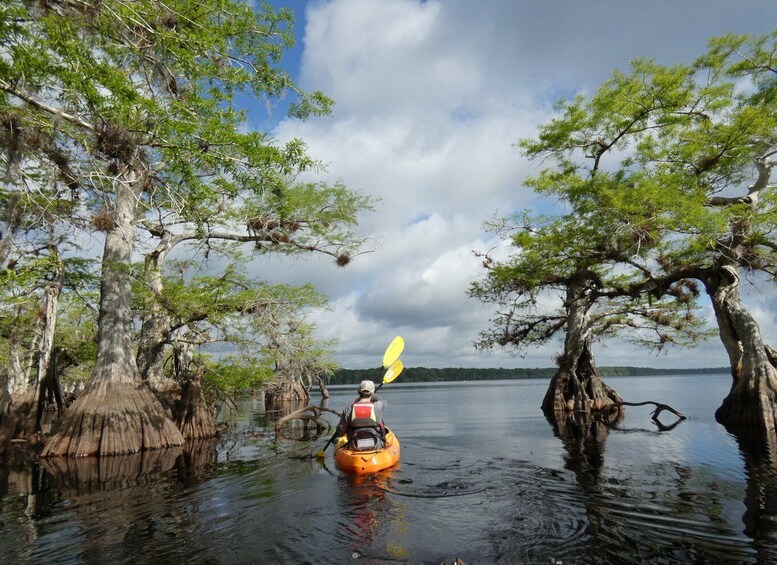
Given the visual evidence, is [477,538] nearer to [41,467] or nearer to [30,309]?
[41,467]

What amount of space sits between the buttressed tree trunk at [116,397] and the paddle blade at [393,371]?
6.71m

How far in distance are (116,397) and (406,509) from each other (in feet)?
32.3

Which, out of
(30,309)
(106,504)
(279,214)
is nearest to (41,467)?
(106,504)

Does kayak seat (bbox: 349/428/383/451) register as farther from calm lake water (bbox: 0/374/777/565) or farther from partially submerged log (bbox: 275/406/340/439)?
partially submerged log (bbox: 275/406/340/439)

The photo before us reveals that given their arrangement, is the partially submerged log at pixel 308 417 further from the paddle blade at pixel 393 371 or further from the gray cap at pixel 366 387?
the gray cap at pixel 366 387

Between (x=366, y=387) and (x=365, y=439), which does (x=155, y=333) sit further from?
(x=365, y=439)

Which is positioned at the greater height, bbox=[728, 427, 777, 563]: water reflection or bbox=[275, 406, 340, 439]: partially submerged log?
bbox=[275, 406, 340, 439]: partially submerged log

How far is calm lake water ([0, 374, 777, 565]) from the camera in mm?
5871

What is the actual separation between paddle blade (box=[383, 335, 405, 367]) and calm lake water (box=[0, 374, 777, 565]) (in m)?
3.17

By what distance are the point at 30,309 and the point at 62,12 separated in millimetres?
14458

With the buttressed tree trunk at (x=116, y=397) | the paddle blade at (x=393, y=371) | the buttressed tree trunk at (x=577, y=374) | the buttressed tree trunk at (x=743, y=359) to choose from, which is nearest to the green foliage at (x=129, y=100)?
the buttressed tree trunk at (x=116, y=397)

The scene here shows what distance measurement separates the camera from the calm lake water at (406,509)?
5.87 metres

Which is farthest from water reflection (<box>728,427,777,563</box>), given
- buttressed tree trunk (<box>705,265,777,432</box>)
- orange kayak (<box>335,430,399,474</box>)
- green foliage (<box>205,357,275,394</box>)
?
green foliage (<box>205,357,275,394</box>)

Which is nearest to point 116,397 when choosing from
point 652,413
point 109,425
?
point 109,425
